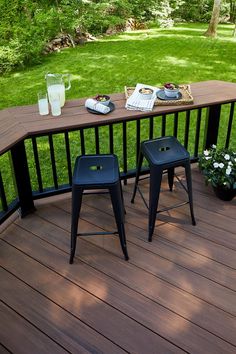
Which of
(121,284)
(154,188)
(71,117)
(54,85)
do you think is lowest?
(121,284)

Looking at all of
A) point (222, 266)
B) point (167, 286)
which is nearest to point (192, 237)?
point (222, 266)

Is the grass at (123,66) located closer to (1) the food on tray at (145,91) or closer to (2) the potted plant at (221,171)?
(2) the potted plant at (221,171)

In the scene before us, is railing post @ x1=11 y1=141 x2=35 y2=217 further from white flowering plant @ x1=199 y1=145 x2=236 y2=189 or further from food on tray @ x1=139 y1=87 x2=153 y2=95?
white flowering plant @ x1=199 y1=145 x2=236 y2=189

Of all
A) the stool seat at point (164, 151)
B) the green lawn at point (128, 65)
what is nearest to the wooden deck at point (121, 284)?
the stool seat at point (164, 151)

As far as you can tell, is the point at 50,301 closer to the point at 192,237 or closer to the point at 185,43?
the point at 192,237

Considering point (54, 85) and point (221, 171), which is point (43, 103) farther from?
point (221, 171)

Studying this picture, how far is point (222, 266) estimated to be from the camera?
7.07ft

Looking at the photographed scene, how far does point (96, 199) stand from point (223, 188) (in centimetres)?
99

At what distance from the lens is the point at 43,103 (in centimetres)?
240

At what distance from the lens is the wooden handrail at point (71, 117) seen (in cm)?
220

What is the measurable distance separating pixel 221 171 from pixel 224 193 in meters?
0.17

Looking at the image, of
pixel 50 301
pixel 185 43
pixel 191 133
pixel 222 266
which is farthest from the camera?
pixel 185 43

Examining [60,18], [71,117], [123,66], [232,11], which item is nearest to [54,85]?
[71,117]

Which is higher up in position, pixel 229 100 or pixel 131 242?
pixel 229 100
